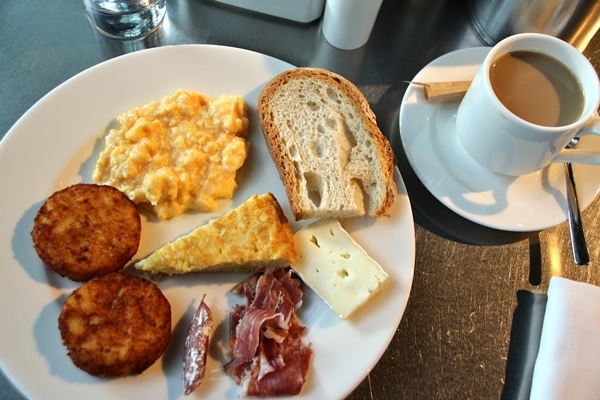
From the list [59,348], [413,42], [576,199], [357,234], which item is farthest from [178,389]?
[413,42]

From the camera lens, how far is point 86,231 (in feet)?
4.19

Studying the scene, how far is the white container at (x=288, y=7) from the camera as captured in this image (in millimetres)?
1729

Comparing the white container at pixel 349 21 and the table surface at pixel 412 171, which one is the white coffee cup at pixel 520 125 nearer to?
the table surface at pixel 412 171

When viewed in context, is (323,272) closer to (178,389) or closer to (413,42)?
(178,389)

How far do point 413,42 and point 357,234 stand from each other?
2.83ft

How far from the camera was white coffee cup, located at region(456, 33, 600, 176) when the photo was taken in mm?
1284

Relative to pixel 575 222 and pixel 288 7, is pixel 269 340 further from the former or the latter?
pixel 288 7

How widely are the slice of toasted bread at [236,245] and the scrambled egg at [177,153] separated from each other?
0.09 m

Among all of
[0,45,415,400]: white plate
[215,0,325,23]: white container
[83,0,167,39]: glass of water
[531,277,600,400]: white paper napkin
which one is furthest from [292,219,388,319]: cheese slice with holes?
[83,0,167,39]: glass of water

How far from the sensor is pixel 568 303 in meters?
1.39

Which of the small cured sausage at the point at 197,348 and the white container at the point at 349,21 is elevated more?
the white container at the point at 349,21

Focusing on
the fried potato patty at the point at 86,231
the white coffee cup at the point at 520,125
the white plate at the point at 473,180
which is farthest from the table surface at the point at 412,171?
the fried potato patty at the point at 86,231

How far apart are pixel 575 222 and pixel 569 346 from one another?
0.34 m

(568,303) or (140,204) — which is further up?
(140,204)
